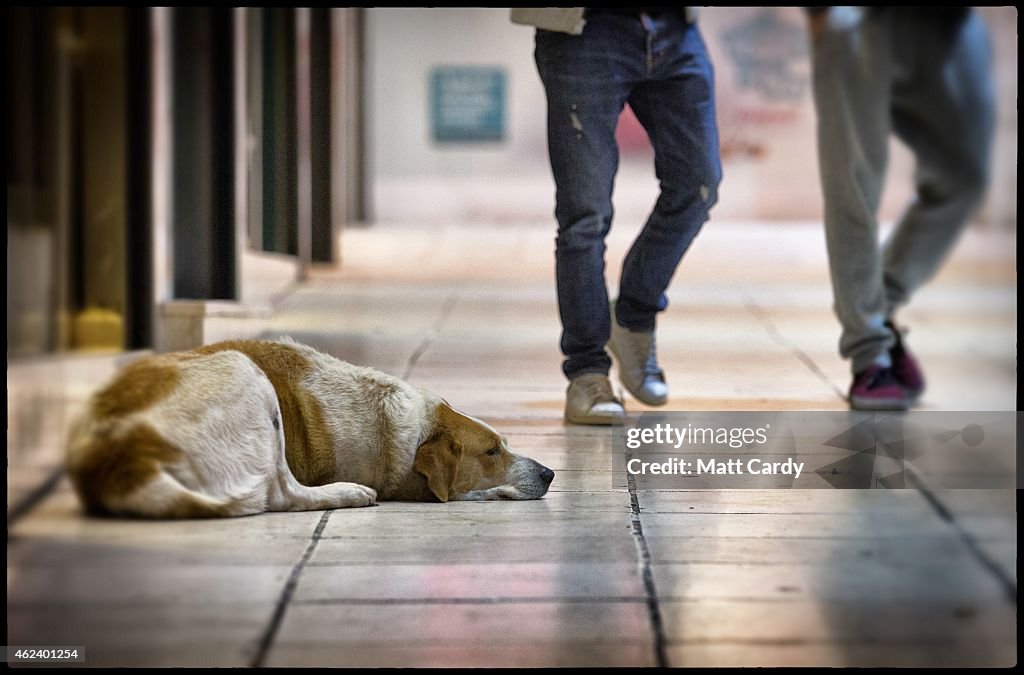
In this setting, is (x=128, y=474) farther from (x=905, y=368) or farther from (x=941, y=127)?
Answer: (x=905, y=368)

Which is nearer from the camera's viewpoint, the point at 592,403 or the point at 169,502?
the point at 169,502

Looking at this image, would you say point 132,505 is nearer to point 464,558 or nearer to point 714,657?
point 464,558

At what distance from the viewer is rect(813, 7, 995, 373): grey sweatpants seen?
292cm

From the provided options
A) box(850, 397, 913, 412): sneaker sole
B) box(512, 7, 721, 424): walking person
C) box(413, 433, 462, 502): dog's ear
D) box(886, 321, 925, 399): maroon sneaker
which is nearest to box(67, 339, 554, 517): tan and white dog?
box(413, 433, 462, 502): dog's ear

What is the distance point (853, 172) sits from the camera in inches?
164

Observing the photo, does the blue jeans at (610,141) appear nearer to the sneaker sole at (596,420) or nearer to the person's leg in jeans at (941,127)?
the sneaker sole at (596,420)

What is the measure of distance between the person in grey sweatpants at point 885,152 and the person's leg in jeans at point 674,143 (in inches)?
13.7

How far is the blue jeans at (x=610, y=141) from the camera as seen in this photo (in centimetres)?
373

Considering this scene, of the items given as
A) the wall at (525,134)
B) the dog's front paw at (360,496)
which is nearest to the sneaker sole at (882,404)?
the dog's front paw at (360,496)

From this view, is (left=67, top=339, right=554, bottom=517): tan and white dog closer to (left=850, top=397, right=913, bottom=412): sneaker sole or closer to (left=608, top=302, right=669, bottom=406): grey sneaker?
(left=608, top=302, right=669, bottom=406): grey sneaker

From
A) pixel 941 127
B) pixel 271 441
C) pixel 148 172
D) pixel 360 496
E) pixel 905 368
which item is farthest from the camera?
pixel 148 172

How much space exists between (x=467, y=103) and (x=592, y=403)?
34.5 ft

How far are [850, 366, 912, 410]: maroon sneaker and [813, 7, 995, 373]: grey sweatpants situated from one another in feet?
0.13

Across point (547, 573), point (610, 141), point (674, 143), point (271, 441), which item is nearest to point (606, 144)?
point (610, 141)
